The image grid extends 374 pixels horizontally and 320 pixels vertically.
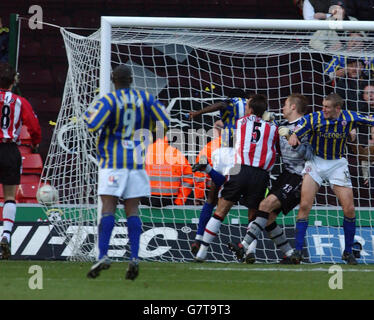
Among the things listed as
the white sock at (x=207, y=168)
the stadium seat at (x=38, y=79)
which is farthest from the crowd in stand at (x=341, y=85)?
the stadium seat at (x=38, y=79)

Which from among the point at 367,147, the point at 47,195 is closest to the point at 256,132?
the point at 367,147

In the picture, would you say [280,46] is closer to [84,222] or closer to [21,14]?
[84,222]

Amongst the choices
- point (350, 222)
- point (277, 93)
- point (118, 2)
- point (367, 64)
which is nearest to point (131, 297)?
point (350, 222)

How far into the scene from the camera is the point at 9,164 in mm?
8648

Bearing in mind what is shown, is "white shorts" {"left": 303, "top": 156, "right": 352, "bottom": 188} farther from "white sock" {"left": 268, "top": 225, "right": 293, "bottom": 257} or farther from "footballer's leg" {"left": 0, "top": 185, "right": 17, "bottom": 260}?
"footballer's leg" {"left": 0, "top": 185, "right": 17, "bottom": 260}

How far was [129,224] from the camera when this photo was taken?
6605mm

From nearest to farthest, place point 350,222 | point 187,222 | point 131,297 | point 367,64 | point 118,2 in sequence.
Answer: point 131,297 → point 350,222 → point 187,222 → point 367,64 → point 118,2

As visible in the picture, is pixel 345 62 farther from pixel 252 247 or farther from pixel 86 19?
pixel 86 19

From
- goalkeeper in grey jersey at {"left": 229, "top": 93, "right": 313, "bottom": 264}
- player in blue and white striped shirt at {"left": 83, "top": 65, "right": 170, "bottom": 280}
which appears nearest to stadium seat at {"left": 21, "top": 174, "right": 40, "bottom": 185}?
goalkeeper in grey jersey at {"left": 229, "top": 93, "right": 313, "bottom": 264}

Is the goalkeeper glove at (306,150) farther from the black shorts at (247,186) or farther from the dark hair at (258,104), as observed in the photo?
the dark hair at (258,104)

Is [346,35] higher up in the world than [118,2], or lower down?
lower down

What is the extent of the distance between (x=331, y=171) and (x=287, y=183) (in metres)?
0.46

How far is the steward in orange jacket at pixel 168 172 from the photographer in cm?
994

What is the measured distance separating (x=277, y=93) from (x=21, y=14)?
13.8 feet
